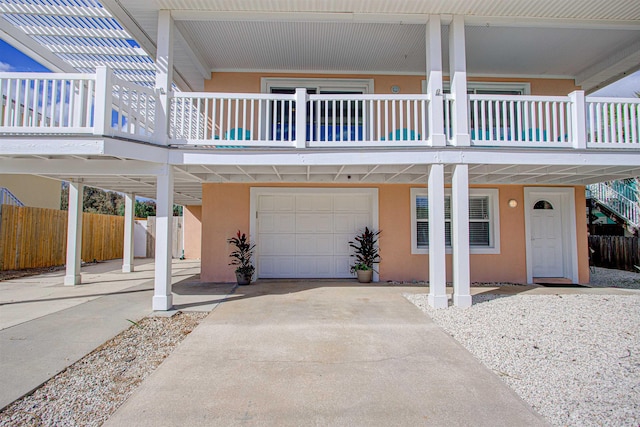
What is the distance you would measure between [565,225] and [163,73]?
33.0 feet

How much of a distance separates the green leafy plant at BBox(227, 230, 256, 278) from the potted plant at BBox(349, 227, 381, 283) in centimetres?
254

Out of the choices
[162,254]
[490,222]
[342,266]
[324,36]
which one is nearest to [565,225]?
[490,222]

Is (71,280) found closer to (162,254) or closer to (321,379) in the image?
(162,254)

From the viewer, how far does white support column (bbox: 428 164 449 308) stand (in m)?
5.98

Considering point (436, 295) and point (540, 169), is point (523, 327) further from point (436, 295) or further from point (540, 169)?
point (540, 169)

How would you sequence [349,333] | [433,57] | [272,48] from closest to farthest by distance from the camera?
1. [349,333]
2. [433,57]
3. [272,48]

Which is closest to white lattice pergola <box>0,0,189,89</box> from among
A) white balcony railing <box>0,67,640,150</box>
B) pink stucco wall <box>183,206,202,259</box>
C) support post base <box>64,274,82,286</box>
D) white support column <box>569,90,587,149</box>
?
white balcony railing <box>0,67,640,150</box>

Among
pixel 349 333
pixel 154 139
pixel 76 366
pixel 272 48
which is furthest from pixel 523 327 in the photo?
pixel 272 48

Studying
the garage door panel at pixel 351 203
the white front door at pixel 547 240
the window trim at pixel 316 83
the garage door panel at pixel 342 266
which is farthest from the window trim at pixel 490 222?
the window trim at pixel 316 83

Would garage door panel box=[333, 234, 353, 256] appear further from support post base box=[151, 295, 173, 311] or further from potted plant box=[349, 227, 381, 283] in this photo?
support post base box=[151, 295, 173, 311]

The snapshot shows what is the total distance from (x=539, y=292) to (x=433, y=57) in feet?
17.7

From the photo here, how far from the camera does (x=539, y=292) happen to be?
290 inches

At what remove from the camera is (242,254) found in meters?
8.23

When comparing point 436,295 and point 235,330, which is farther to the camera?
point 436,295
